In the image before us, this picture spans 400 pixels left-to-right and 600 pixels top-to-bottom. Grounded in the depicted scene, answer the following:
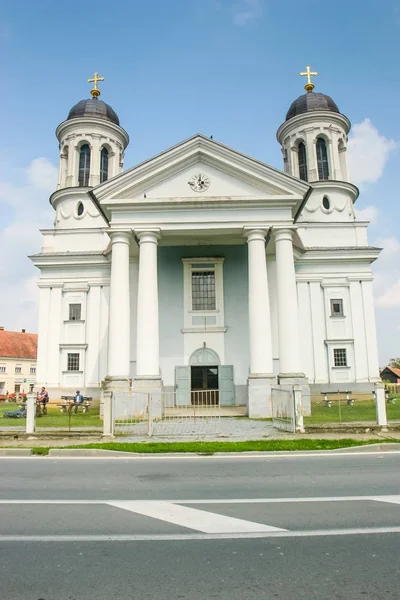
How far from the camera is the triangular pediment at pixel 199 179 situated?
23094 millimetres

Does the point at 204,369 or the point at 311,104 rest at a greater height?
the point at 311,104

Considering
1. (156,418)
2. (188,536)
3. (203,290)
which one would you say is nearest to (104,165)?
(203,290)

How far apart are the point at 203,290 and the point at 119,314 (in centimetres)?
672

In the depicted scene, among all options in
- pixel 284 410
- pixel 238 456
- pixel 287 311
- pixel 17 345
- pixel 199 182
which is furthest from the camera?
pixel 17 345

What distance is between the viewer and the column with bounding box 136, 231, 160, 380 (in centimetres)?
2128

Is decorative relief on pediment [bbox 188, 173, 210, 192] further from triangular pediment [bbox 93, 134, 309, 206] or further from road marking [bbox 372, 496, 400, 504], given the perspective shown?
road marking [bbox 372, 496, 400, 504]

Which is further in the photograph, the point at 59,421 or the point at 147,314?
the point at 147,314

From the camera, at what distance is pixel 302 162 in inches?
1329

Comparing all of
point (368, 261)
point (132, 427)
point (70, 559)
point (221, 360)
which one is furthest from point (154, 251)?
point (70, 559)

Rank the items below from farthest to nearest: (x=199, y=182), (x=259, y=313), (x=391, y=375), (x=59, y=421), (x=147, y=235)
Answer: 1. (x=391, y=375)
2. (x=199, y=182)
3. (x=147, y=235)
4. (x=259, y=313)
5. (x=59, y=421)

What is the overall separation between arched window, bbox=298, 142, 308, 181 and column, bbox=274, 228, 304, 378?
12164 millimetres

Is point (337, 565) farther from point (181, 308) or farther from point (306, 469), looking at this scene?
point (181, 308)

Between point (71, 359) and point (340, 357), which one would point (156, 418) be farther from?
point (340, 357)

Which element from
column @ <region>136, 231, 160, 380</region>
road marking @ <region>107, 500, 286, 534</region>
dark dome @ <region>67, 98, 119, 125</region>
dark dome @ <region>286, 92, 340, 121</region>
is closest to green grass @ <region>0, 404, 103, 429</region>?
column @ <region>136, 231, 160, 380</region>
